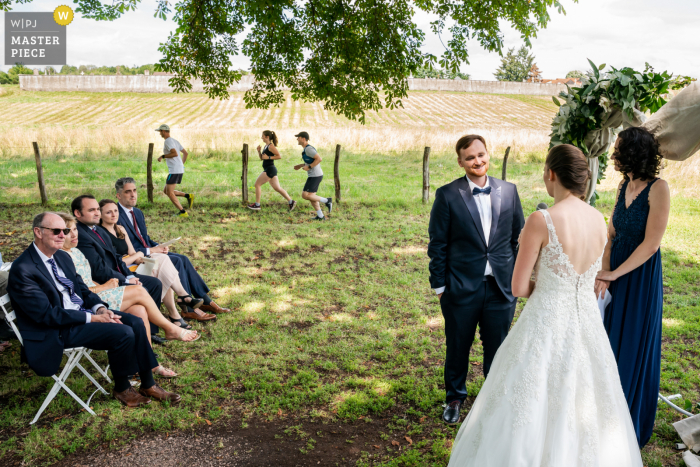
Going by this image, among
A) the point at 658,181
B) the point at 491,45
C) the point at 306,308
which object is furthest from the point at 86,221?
the point at 491,45

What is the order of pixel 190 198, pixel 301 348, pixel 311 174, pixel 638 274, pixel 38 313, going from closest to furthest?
1. pixel 638 274
2. pixel 38 313
3. pixel 301 348
4. pixel 311 174
5. pixel 190 198

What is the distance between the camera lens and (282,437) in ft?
13.0

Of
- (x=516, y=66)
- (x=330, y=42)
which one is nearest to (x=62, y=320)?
(x=330, y=42)

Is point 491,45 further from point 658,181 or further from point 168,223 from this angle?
point 168,223

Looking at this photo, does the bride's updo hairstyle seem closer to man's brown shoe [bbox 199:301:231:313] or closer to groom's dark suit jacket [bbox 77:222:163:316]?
groom's dark suit jacket [bbox 77:222:163:316]

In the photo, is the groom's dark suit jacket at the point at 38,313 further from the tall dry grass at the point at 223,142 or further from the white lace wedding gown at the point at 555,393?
the tall dry grass at the point at 223,142

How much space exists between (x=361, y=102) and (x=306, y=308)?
545 centimetres

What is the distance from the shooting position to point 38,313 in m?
3.99

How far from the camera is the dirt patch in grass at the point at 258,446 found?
12.1ft

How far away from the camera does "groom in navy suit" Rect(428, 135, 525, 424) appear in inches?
148

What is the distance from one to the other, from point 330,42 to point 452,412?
7503mm

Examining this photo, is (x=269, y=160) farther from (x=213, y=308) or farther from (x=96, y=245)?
(x=96, y=245)

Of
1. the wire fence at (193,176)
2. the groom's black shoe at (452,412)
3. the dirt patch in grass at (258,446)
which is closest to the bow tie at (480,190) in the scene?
the groom's black shoe at (452,412)

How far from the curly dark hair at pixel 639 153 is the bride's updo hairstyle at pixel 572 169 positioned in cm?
80
